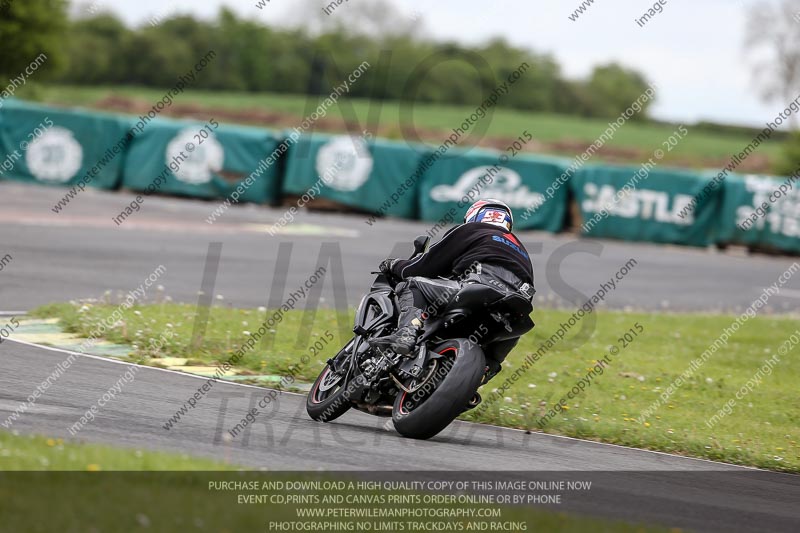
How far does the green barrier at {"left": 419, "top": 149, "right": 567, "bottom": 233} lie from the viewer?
3028 cm

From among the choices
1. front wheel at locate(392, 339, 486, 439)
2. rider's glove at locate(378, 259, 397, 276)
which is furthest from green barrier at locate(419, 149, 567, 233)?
front wheel at locate(392, 339, 486, 439)

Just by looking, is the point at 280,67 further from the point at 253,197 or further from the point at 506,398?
the point at 506,398

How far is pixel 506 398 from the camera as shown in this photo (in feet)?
35.8

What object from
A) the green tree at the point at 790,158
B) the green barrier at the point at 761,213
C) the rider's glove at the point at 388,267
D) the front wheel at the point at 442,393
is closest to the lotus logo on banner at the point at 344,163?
the green barrier at the point at 761,213

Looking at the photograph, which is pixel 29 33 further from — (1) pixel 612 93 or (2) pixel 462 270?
(1) pixel 612 93

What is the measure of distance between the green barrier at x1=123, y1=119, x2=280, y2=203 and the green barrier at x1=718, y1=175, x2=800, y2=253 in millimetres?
11732

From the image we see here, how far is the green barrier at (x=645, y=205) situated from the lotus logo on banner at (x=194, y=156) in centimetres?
937

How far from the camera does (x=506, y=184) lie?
100.0 ft

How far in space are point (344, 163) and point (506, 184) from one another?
14.1 ft

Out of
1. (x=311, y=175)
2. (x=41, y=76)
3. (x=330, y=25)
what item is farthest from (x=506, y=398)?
(x=330, y=25)

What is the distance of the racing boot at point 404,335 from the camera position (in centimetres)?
830
